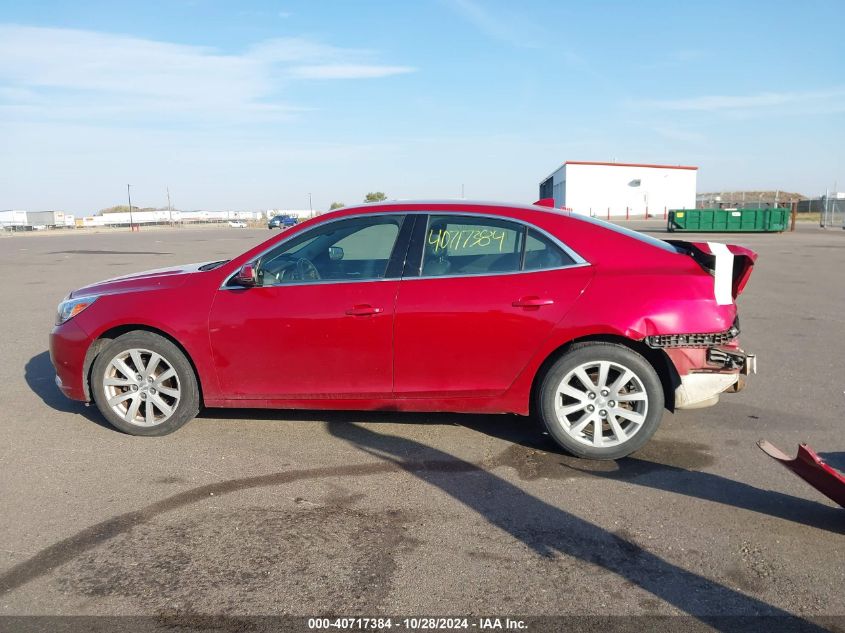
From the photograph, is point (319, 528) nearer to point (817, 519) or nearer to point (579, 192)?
point (817, 519)

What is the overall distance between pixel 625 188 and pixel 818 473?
65.4 meters

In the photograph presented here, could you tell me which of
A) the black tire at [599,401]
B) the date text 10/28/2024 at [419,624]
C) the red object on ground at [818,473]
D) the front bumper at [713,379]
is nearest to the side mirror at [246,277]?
the black tire at [599,401]

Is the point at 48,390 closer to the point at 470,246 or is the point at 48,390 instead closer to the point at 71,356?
the point at 71,356

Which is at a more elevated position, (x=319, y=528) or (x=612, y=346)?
(x=612, y=346)

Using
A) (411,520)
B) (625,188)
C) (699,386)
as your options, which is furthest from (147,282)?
(625,188)

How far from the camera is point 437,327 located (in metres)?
4.68

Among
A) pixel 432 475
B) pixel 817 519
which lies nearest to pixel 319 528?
pixel 432 475

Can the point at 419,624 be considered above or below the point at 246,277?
below

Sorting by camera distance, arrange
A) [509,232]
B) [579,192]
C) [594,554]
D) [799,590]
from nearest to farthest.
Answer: [799,590], [594,554], [509,232], [579,192]

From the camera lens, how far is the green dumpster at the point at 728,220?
3966cm

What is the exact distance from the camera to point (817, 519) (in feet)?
12.5

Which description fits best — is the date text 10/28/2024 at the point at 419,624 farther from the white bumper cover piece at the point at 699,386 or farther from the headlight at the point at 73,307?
the headlight at the point at 73,307

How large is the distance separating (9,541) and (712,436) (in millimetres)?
4423

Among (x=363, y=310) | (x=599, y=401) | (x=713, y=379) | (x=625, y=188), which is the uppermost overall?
(x=625, y=188)
